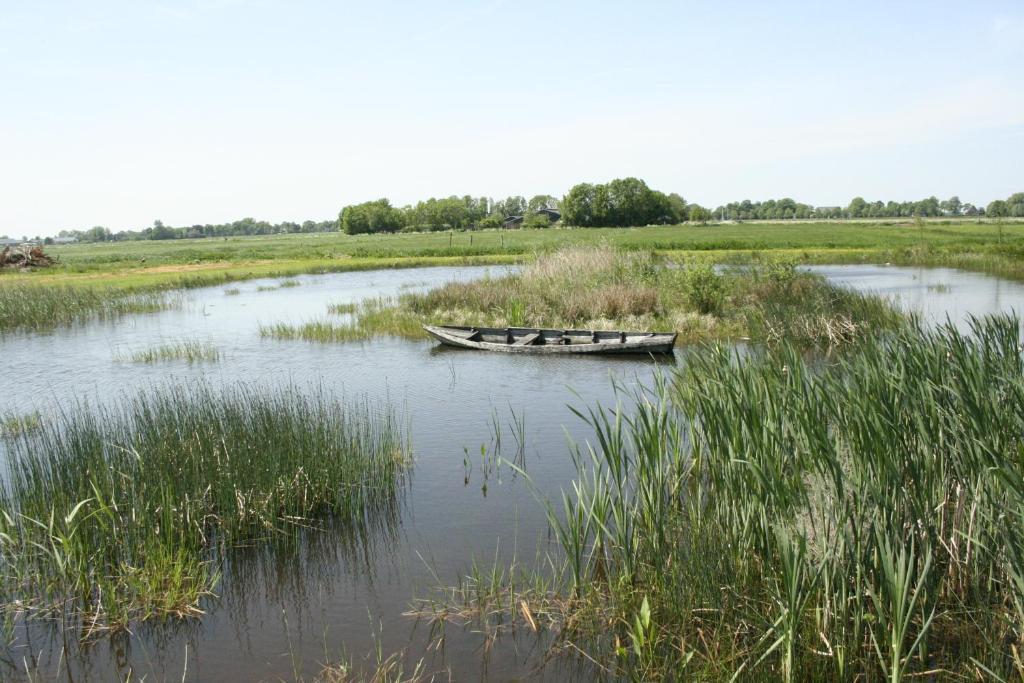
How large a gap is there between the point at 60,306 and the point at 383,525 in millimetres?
26634

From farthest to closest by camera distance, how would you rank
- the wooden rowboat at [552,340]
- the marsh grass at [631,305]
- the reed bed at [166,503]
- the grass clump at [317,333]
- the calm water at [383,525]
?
the grass clump at [317,333] → the marsh grass at [631,305] → the wooden rowboat at [552,340] → the reed bed at [166,503] → the calm water at [383,525]

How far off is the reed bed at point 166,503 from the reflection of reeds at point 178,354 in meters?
10.7

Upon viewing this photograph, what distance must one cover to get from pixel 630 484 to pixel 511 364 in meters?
10.7

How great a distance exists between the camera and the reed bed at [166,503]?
675 centimetres

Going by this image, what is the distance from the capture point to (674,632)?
562 centimetres

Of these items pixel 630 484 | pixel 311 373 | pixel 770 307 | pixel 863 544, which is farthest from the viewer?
pixel 770 307

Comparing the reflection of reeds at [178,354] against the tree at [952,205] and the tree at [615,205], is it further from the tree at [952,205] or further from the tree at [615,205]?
the tree at [952,205]

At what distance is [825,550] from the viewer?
14.8 feet

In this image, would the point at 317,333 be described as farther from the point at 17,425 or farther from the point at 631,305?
the point at 17,425

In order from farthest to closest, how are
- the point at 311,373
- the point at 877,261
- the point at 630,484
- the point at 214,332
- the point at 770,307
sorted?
the point at 877,261
the point at 214,332
the point at 770,307
the point at 311,373
the point at 630,484

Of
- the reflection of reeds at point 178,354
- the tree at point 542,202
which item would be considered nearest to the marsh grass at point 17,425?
the reflection of reeds at point 178,354

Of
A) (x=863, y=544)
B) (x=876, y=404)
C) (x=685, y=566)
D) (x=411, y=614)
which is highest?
(x=876, y=404)

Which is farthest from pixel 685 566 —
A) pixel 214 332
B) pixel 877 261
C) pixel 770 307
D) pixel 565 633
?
pixel 877 261

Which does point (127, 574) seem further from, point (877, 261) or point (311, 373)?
point (877, 261)
